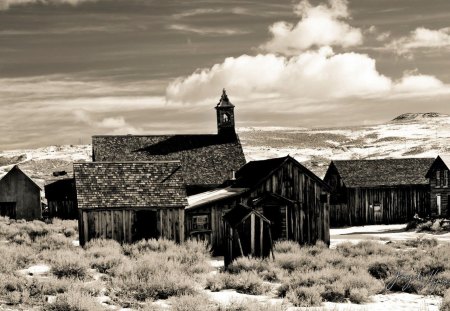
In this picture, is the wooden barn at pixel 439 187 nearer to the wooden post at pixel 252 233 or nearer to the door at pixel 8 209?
the wooden post at pixel 252 233

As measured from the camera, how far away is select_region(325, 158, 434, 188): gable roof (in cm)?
4075

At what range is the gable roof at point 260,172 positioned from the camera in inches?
961

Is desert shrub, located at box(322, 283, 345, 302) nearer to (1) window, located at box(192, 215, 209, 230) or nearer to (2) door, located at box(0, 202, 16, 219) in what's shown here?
(1) window, located at box(192, 215, 209, 230)

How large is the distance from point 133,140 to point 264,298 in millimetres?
26629

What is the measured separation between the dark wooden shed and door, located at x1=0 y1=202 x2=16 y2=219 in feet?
83.4

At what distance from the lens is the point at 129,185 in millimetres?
25047

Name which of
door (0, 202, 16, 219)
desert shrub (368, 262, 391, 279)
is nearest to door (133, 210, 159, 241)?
desert shrub (368, 262, 391, 279)

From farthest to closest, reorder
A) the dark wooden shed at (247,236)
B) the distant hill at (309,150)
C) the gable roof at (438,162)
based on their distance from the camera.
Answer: the distant hill at (309,150)
the gable roof at (438,162)
the dark wooden shed at (247,236)

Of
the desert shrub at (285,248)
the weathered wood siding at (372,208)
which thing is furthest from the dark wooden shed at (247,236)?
the weathered wood siding at (372,208)

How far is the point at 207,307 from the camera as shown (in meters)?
11.6

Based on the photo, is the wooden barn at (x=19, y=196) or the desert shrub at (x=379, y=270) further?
the wooden barn at (x=19, y=196)

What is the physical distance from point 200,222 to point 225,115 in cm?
1749

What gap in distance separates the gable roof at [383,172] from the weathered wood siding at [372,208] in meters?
0.55

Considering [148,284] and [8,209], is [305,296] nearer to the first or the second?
[148,284]
